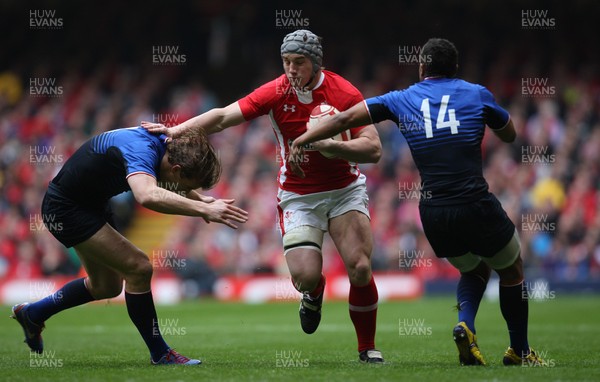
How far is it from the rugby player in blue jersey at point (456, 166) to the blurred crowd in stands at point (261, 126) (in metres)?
13.2

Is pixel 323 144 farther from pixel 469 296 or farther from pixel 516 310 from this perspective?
pixel 516 310

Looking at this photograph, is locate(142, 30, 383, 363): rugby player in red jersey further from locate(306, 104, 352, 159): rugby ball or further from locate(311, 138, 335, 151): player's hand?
locate(311, 138, 335, 151): player's hand

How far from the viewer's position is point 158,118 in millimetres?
23641

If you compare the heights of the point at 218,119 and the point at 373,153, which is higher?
the point at 218,119

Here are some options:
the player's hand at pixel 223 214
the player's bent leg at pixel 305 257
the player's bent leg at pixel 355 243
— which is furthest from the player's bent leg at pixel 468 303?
the player's hand at pixel 223 214

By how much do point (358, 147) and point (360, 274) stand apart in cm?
112

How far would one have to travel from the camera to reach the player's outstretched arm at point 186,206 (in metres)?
6.61

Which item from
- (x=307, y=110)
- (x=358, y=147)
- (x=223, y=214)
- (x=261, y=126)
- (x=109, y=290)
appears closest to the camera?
(x=223, y=214)

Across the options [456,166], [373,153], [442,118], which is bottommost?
[456,166]

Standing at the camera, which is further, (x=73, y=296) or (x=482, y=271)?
(x=73, y=296)

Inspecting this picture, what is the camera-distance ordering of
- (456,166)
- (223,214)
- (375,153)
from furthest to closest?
1. (375,153)
2. (456,166)
3. (223,214)

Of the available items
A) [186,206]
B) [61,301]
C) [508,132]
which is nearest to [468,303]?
[508,132]

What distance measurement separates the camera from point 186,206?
665 centimetres

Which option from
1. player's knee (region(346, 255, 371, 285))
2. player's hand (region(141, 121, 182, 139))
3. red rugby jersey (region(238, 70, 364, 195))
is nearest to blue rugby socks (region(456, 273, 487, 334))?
player's knee (region(346, 255, 371, 285))
